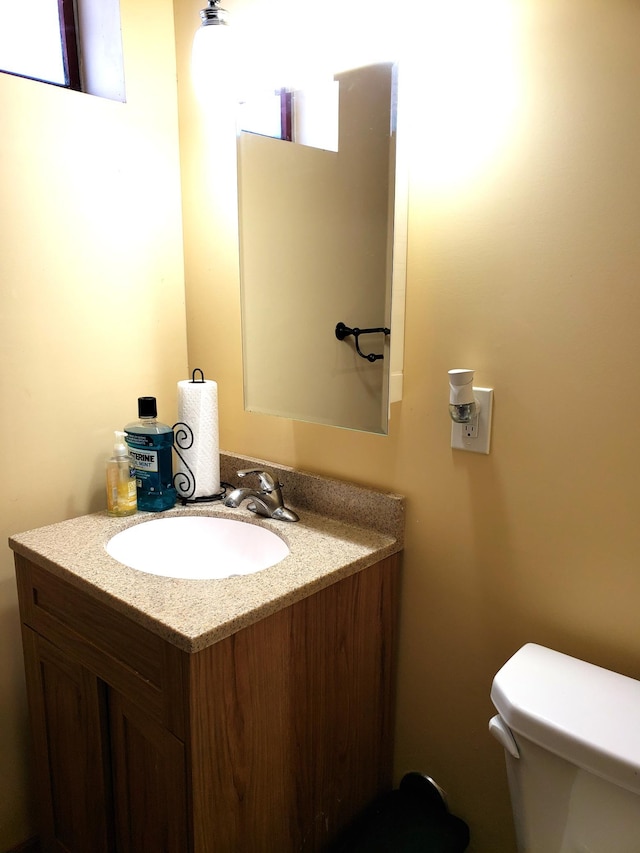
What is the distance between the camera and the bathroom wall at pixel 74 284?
1.19 meters

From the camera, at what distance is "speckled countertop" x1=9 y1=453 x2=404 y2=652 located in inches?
33.6

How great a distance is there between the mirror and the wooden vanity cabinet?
37 centimetres

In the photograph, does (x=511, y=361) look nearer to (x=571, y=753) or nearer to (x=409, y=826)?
(x=571, y=753)

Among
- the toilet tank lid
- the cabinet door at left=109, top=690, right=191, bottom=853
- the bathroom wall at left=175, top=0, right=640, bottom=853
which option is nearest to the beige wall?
the bathroom wall at left=175, top=0, right=640, bottom=853

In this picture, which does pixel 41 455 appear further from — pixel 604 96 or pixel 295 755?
pixel 604 96

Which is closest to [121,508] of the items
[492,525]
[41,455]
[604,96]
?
[41,455]

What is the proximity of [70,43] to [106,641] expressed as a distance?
1.26 metres

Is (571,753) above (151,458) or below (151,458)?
below

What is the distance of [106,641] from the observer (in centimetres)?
97

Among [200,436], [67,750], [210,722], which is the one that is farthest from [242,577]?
[67,750]

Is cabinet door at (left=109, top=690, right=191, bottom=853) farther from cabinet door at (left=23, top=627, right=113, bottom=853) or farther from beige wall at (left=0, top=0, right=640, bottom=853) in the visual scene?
beige wall at (left=0, top=0, right=640, bottom=853)

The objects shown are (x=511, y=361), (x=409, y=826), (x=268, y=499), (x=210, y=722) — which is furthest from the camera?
(x=268, y=499)

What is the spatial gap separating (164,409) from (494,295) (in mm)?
859

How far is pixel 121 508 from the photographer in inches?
49.1
